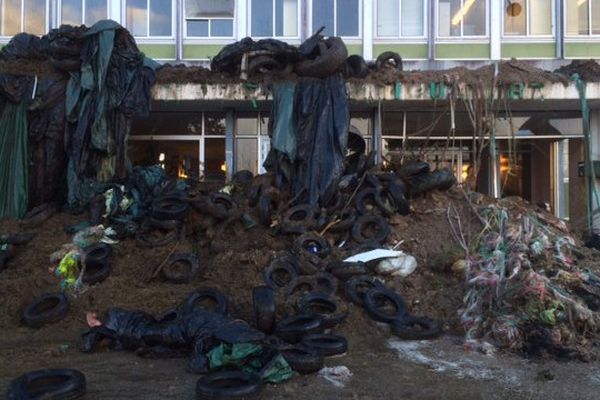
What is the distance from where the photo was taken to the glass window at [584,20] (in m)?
16.2

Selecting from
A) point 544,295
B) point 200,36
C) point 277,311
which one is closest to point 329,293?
point 277,311

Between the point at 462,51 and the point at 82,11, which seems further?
the point at 82,11

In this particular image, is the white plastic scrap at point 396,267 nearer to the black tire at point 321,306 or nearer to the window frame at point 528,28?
the black tire at point 321,306

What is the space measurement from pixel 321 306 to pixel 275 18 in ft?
35.6

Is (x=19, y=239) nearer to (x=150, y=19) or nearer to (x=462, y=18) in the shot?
(x=150, y=19)

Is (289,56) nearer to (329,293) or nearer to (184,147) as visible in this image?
(184,147)

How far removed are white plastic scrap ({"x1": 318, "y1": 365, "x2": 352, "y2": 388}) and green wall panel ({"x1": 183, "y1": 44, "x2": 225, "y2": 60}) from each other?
1209 cm

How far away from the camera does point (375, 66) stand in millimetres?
14102

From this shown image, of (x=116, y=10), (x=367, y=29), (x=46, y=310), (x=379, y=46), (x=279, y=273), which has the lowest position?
(x=46, y=310)

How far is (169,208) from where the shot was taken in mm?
10656

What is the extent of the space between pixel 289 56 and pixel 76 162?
511 cm

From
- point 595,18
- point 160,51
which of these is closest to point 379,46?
point 595,18

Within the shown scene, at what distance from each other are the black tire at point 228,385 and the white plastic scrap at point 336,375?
83 centimetres

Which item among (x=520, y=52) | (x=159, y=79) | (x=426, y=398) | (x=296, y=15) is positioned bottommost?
(x=426, y=398)
